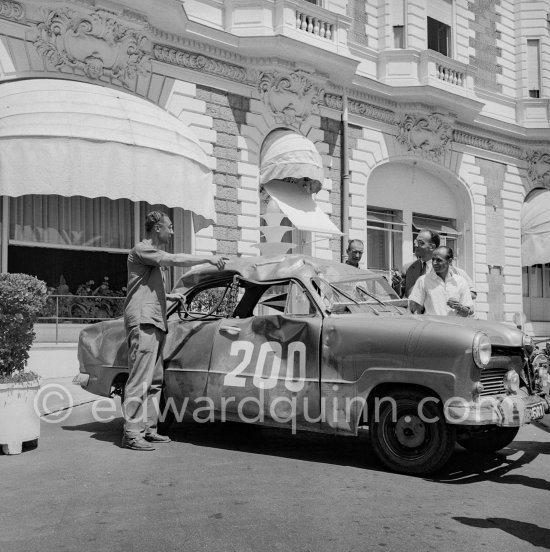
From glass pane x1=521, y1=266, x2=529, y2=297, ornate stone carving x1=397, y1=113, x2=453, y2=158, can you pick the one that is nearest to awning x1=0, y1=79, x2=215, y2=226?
ornate stone carving x1=397, y1=113, x2=453, y2=158

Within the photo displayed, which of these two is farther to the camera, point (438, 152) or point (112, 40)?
point (438, 152)

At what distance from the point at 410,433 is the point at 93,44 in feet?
31.1

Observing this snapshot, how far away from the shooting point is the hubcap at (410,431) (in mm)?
5344

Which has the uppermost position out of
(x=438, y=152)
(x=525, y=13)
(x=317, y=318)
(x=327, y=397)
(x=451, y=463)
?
(x=525, y=13)

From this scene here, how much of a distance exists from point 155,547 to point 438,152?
1595 cm

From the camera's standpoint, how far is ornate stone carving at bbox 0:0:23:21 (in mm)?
11406

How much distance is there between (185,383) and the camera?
6.48m

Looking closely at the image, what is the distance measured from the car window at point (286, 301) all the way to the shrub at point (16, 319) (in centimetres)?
203

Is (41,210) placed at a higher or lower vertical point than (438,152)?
lower

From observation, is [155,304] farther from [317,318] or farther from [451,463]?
[451,463]

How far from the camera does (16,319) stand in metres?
6.26

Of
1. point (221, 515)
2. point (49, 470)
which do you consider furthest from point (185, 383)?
point (221, 515)

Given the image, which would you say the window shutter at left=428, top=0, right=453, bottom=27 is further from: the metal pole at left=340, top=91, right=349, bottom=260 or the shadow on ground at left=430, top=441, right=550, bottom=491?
the shadow on ground at left=430, top=441, right=550, bottom=491

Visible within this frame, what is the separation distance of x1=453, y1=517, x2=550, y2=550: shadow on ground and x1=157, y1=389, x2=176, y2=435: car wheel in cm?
322
